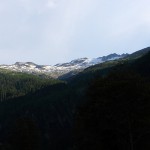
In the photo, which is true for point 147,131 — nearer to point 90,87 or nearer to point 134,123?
point 134,123

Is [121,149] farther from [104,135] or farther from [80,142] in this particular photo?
[80,142]

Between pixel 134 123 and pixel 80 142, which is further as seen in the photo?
pixel 80 142

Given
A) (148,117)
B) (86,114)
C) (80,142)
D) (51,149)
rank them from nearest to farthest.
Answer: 1. (148,117)
2. (86,114)
3. (80,142)
4. (51,149)

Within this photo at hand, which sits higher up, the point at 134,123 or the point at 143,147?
the point at 134,123

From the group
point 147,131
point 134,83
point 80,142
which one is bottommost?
point 80,142

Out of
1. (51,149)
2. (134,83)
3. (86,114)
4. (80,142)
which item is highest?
(134,83)

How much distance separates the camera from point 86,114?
4441 centimetres

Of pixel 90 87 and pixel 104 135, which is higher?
pixel 90 87

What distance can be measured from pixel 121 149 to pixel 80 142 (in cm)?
2352

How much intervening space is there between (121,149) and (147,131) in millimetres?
4451

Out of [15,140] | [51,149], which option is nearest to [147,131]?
[15,140]

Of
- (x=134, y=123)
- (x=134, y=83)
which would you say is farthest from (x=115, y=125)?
(x=134, y=83)

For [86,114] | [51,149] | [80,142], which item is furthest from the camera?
[51,149]

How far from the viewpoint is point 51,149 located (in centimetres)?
15262
